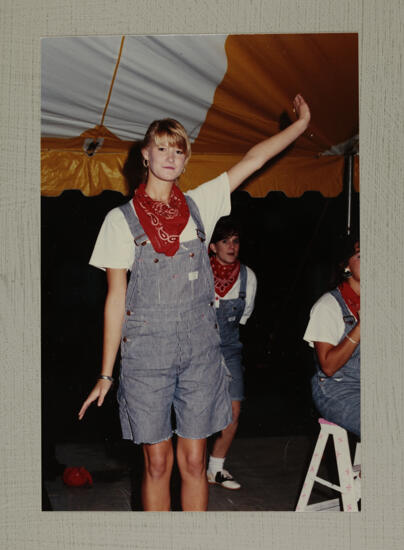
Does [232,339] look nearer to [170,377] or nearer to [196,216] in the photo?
[170,377]

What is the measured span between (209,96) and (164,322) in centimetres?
90

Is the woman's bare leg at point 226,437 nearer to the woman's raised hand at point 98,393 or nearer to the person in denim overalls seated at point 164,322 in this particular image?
the person in denim overalls seated at point 164,322

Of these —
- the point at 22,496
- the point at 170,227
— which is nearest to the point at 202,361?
the point at 170,227

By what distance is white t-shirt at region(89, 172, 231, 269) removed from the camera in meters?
2.47

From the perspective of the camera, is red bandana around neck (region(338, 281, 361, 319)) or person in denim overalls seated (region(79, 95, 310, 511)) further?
red bandana around neck (region(338, 281, 361, 319))

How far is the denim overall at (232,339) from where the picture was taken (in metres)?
2.55

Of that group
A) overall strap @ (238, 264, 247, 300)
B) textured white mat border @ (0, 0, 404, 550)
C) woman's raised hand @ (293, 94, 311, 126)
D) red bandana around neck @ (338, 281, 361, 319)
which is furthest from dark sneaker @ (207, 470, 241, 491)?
woman's raised hand @ (293, 94, 311, 126)

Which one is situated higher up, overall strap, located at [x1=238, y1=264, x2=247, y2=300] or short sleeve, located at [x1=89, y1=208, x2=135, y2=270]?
short sleeve, located at [x1=89, y1=208, x2=135, y2=270]

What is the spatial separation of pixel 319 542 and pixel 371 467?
34 cm

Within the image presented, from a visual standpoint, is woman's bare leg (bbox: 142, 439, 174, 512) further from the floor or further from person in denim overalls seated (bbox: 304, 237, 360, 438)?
person in denim overalls seated (bbox: 304, 237, 360, 438)

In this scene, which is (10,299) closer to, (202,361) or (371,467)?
(202,361)

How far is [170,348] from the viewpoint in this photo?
2.48 meters

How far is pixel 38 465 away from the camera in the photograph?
256 cm

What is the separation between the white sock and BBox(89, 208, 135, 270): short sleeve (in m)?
0.80
